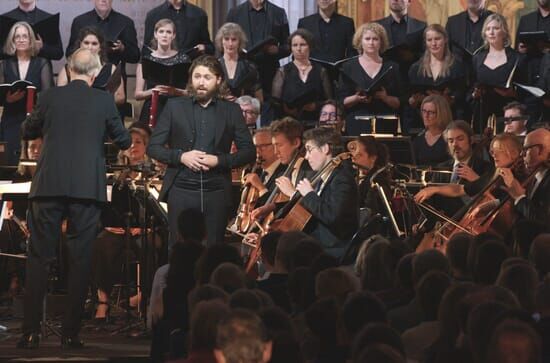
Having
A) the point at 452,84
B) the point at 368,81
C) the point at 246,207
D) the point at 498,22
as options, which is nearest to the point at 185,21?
the point at 368,81

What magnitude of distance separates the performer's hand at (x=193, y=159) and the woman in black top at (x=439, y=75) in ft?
12.6

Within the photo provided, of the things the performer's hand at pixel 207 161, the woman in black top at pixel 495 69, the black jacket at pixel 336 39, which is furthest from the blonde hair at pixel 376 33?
the performer's hand at pixel 207 161

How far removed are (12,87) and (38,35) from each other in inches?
47.5

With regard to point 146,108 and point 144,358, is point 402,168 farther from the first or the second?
point 144,358

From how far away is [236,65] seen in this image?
1107 centimetres

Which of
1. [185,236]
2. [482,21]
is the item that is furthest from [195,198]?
[482,21]

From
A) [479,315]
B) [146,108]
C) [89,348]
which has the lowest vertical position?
[89,348]

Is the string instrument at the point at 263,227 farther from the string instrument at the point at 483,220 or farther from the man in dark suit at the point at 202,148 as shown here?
the string instrument at the point at 483,220

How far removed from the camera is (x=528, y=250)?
7.03 m

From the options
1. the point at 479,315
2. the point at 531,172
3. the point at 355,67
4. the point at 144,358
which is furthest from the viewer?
the point at 355,67

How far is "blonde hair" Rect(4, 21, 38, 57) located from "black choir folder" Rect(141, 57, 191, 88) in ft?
3.86

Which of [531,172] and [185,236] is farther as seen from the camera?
[531,172]

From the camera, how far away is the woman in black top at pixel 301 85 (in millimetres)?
11188

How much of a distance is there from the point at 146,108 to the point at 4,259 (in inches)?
76.5
